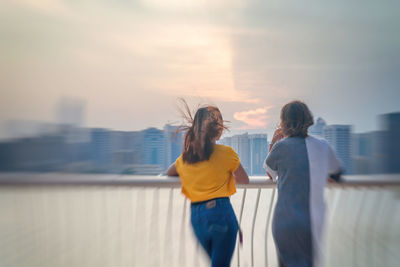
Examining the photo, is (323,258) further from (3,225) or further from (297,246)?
(3,225)

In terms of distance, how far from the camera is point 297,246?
1.69 metres

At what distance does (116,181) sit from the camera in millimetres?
2102

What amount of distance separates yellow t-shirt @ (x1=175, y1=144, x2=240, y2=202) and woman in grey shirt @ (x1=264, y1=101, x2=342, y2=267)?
28 cm

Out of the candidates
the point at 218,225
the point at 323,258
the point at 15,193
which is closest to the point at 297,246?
the point at 323,258

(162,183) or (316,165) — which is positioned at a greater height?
(316,165)

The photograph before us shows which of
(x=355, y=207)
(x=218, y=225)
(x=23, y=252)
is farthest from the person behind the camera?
(x=23, y=252)

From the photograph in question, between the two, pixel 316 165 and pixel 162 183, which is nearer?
pixel 316 165

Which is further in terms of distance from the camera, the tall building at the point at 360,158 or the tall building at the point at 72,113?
the tall building at the point at 72,113

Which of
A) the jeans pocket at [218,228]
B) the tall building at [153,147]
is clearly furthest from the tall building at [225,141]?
the tall building at [153,147]

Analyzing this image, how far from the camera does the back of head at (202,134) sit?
1721mm

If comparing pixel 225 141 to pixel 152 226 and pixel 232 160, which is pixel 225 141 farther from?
pixel 152 226

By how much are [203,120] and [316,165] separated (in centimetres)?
69

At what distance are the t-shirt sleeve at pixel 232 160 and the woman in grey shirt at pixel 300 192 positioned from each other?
22cm

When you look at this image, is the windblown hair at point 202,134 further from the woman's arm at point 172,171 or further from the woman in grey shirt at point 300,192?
the woman in grey shirt at point 300,192
